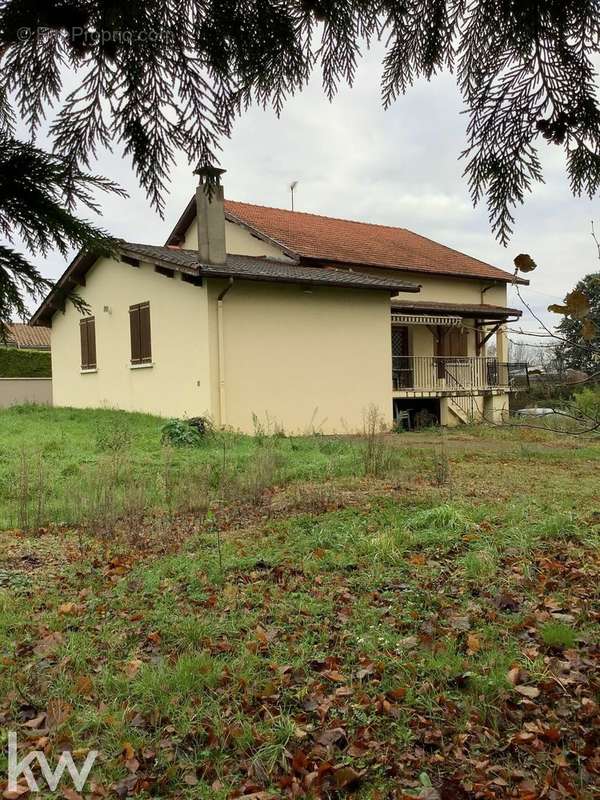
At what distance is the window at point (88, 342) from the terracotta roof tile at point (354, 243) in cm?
623

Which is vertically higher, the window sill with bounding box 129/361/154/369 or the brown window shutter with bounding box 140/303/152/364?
the brown window shutter with bounding box 140/303/152/364

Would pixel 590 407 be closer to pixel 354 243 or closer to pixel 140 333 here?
pixel 140 333

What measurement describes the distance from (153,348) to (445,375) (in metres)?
9.86

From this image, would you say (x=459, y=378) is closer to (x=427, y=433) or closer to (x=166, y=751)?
(x=427, y=433)

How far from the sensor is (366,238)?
78.4ft

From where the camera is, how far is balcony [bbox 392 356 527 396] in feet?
64.7

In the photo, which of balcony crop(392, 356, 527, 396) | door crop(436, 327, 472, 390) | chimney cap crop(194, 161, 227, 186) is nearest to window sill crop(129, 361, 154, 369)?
balcony crop(392, 356, 527, 396)

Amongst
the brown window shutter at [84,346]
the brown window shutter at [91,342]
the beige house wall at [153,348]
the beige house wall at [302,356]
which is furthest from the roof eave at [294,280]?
the brown window shutter at [84,346]

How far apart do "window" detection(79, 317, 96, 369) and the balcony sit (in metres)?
9.14

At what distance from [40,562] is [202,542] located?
136 centimetres

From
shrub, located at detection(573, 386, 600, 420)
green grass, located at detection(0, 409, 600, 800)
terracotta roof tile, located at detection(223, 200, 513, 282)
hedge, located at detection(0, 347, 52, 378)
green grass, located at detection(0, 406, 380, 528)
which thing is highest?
terracotta roof tile, located at detection(223, 200, 513, 282)

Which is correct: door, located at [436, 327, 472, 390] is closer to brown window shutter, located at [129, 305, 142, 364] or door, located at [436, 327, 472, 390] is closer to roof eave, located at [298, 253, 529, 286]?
roof eave, located at [298, 253, 529, 286]

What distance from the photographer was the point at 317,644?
348 cm

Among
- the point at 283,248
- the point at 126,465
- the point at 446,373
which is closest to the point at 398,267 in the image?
the point at 446,373
